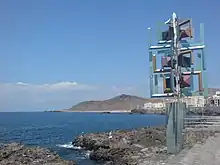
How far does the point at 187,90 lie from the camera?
26016 millimetres

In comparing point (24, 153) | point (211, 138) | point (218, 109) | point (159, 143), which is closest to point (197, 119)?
point (159, 143)

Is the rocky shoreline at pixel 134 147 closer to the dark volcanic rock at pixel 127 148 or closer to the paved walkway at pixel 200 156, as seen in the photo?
the dark volcanic rock at pixel 127 148

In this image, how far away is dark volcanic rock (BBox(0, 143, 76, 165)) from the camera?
28016 mm

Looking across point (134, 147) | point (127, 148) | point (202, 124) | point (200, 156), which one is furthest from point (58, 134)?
point (200, 156)

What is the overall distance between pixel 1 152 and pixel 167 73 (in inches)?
623

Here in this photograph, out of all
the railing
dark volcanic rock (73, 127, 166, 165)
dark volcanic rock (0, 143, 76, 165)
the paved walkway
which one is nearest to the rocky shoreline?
dark volcanic rock (73, 127, 166, 165)

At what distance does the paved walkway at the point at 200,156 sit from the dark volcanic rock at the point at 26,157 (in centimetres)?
1126

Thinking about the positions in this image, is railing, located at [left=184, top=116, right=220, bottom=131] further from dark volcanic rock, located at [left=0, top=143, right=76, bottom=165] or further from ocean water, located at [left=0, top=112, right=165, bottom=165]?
dark volcanic rock, located at [left=0, top=143, right=76, bottom=165]

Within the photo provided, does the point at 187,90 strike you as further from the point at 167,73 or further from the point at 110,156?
the point at 110,156

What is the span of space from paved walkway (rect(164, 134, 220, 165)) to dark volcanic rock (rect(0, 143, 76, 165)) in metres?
11.3

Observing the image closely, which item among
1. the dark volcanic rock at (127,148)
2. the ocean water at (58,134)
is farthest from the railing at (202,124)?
the ocean water at (58,134)

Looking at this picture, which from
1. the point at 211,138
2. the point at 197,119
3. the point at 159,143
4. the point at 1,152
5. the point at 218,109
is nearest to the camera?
the point at 211,138

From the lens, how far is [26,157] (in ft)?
97.5

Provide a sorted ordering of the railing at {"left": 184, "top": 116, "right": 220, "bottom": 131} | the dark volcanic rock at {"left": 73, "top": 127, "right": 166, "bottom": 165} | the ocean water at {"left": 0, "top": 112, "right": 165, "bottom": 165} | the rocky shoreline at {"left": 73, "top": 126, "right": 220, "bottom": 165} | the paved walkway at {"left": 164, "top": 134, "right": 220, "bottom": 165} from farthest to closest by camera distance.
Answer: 1. the ocean water at {"left": 0, "top": 112, "right": 165, "bottom": 165}
2. the railing at {"left": 184, "top": 116, "right": 220, "bottom": 131}
3. the dark volcanic rock at {"left": 73, "top": 127, "right": 166, "bottom": 165}
4. the rocky shoreline at {"left": 73, "top": 126, "right": 220, "bottom": 165}
5. the paved walkway at {"left": 164, "top": 134, "right": 220, "bottom": 165}
